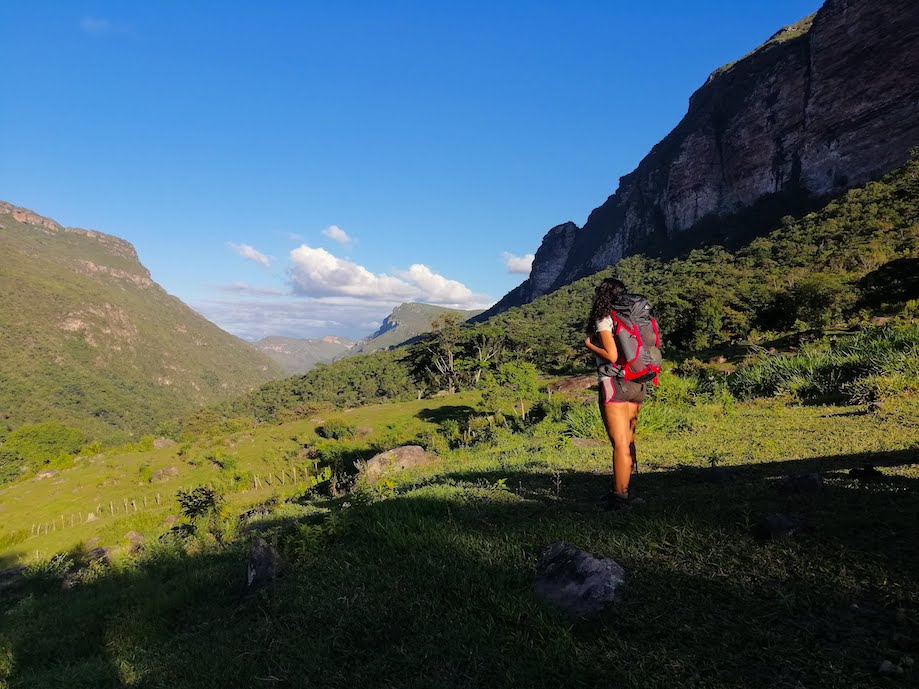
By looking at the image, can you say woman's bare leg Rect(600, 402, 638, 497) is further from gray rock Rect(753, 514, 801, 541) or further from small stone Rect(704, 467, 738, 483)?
gray rock Rect(753, 514, 801, 541)

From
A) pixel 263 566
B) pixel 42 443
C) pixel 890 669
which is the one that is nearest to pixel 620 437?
pixel 890 669

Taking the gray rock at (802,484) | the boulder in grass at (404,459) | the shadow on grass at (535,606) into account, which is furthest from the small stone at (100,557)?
the gray rock at (802,484)

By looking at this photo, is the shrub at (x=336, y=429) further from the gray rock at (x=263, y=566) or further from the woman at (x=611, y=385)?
the woman at (x=611, y=385)

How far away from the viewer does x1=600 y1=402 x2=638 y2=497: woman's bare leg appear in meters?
3.90

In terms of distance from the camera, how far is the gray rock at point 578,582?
239cm

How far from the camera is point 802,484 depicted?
345 cm

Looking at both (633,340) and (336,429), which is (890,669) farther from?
(336,429)

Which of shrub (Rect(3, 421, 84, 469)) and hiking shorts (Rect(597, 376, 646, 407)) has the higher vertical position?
hiking shorts (Rect(597, 376, 646, 407))

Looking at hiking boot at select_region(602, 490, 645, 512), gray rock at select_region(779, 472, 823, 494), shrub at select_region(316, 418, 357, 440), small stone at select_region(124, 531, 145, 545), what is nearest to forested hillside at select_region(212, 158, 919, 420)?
shrub at select_region(316, 418, 357, 440)

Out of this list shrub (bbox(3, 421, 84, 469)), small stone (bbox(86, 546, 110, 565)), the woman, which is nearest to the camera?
the woman

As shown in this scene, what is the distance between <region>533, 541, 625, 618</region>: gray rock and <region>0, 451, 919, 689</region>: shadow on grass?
79 millimetres

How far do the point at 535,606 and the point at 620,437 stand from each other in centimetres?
202

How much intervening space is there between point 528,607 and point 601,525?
117 centimetres

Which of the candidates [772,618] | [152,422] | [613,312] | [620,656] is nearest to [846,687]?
[772,618]
